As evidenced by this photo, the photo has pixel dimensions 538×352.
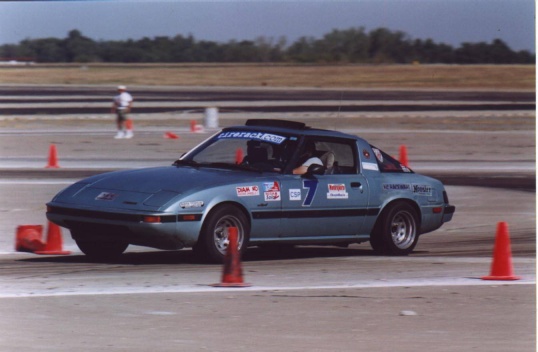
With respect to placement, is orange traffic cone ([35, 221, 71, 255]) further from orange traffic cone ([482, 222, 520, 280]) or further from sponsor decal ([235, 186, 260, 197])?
orange traffic cone ([482, 222, 520, 280])

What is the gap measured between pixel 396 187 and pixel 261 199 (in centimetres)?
188

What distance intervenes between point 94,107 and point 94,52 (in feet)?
188

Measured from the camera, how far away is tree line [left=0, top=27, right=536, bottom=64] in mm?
94562

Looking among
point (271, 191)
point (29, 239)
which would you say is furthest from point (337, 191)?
point (29, 239)

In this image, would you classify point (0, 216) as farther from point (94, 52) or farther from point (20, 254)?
point (94, 52)

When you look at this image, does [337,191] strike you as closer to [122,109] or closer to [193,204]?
[193,204]

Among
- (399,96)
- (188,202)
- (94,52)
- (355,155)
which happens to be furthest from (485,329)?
(94,52)

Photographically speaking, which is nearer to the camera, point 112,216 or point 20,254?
point 112,216

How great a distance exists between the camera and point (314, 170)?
11.4 m

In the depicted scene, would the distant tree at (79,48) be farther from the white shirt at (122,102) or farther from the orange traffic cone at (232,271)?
the orange traffic cone at (232,271)

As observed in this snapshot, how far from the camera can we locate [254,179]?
11070 mm

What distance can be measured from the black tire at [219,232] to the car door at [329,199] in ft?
1.80

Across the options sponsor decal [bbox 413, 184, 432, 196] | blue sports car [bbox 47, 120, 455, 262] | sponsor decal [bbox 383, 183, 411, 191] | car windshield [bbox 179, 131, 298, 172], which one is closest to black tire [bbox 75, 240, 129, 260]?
blue sports car [bbox 47, 120, 455, 262]

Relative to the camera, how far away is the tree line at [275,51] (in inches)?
3723
